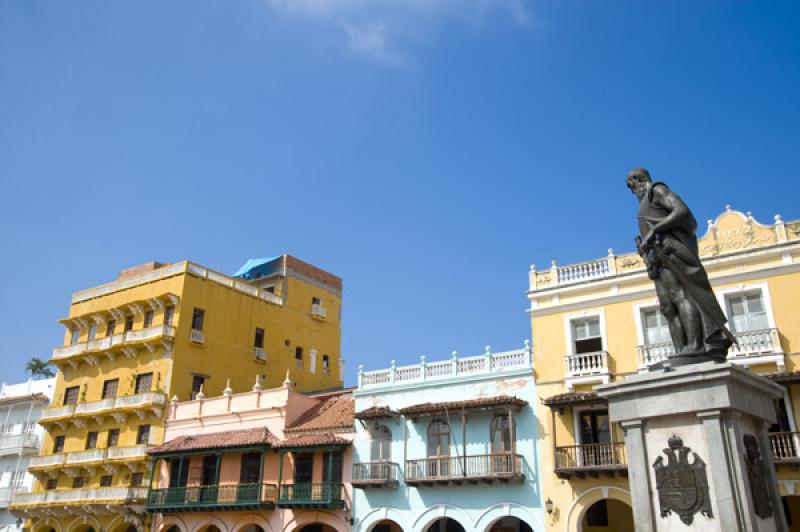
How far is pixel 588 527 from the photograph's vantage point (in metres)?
24.8

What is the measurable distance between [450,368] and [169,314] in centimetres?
1686

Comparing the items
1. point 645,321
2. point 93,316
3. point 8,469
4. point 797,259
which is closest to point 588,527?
point 645,321

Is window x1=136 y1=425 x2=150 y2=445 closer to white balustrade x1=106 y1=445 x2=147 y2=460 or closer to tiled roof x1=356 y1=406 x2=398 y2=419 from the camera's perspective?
white balustrade x1=106 y1=445 x2=147 y2=460

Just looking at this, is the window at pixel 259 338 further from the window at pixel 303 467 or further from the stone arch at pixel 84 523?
the window at pixel 303 467

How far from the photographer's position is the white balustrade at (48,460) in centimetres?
3753

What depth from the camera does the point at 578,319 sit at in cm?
2530

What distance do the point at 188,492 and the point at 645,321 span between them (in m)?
20.4

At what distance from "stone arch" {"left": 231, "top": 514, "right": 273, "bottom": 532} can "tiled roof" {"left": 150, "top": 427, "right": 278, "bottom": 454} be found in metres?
2.98

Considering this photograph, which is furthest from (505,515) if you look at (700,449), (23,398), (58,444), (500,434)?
(23,398)

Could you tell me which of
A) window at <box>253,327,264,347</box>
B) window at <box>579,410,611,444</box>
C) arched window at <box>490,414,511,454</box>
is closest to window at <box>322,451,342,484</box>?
arched window at <box>490,414,511,454</box>

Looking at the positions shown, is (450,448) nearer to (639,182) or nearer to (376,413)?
(376,413)

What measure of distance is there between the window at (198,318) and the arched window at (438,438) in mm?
15910

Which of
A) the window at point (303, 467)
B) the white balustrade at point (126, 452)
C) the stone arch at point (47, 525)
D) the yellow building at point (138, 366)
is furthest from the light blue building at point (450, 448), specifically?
the stone arch at point (47, 525)

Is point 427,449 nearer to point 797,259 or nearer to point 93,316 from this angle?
point 797,259
